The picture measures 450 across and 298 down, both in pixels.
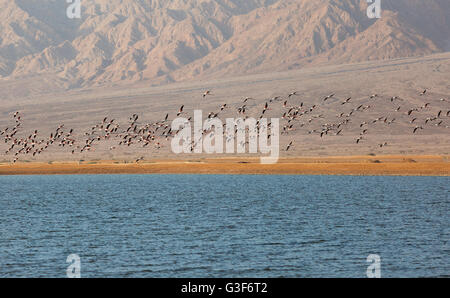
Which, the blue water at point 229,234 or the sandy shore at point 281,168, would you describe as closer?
the blue water at point 229,234

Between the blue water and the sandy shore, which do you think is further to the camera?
the sandy shore

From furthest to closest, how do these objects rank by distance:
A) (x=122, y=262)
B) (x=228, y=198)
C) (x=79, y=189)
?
1. (x=79, y=189)
2. (x=228, y=198)
3. (x=122, y=262)

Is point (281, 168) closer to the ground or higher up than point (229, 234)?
higher up

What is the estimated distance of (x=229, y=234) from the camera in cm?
5028

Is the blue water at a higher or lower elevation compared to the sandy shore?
lower

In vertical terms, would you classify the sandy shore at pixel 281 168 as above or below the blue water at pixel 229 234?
above

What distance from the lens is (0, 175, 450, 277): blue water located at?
3800 centimetres

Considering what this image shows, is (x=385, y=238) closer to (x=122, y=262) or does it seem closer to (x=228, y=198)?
(x=122, y=262)

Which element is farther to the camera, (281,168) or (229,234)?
(281,168)

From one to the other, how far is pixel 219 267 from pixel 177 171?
302 feet

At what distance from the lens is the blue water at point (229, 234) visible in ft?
125
